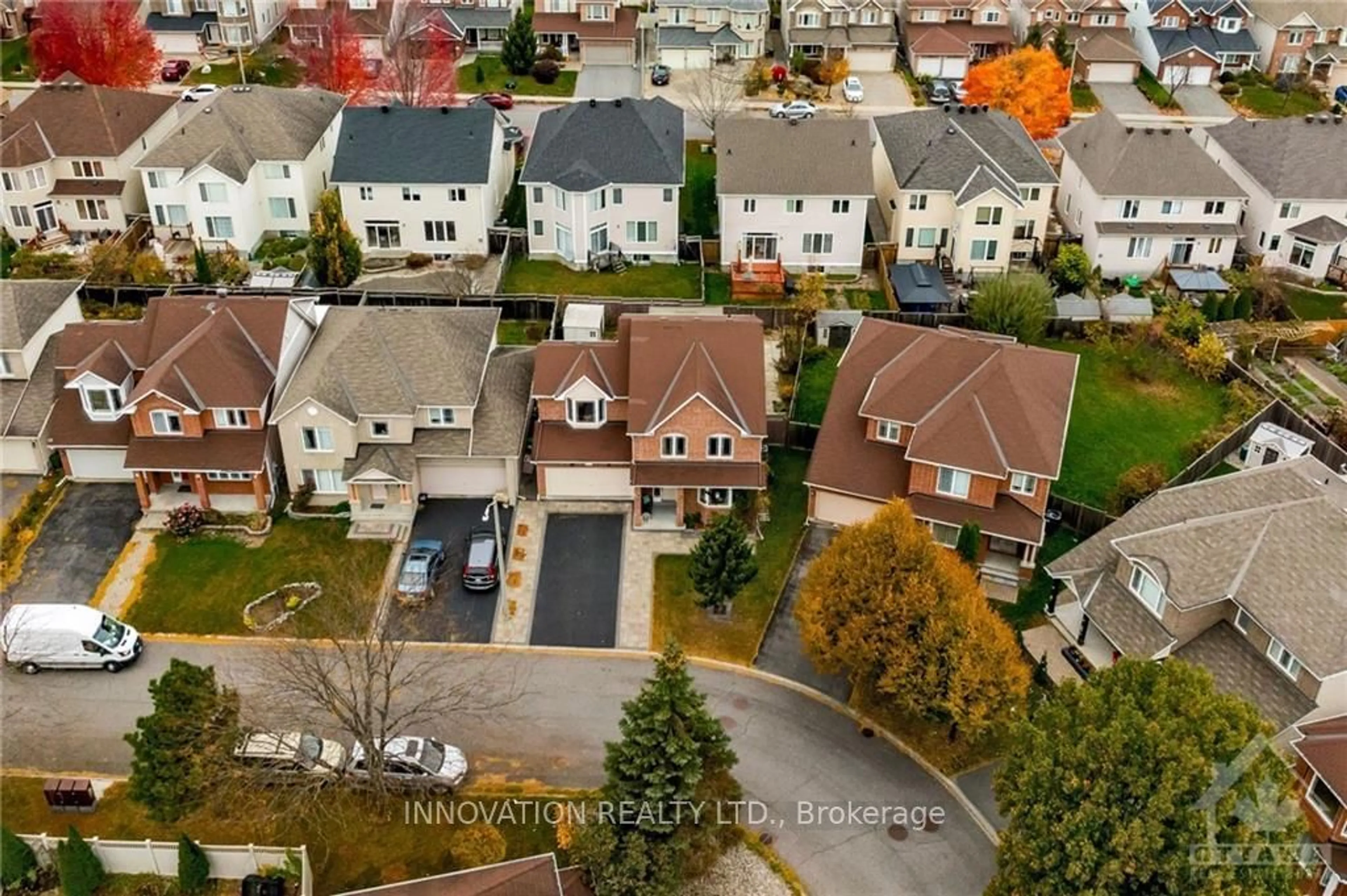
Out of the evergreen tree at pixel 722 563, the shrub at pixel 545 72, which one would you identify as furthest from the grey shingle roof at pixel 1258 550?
the shrub at pixel 545 72

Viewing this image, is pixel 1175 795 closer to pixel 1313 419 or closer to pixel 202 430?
pixel 1313 419

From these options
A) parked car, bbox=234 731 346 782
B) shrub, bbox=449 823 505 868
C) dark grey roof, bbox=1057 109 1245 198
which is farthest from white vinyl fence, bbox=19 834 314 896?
dark grey roof, bbox=1057 109 1245 198

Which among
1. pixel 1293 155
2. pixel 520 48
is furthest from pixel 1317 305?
pixel 520 48

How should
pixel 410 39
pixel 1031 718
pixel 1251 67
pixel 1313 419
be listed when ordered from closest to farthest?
pixel 1031 718 < pixel 1313 419 < pixel 410 39 < pixel 1251 67

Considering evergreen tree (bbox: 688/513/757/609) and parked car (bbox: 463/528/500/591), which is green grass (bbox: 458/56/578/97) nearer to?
parked car (bbox: 463/528/500/591)

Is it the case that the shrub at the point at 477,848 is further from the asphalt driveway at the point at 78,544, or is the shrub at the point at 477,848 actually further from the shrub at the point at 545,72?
the shrub at the point at 545,72

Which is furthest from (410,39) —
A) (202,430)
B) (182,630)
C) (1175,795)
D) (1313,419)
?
(1175,795)
